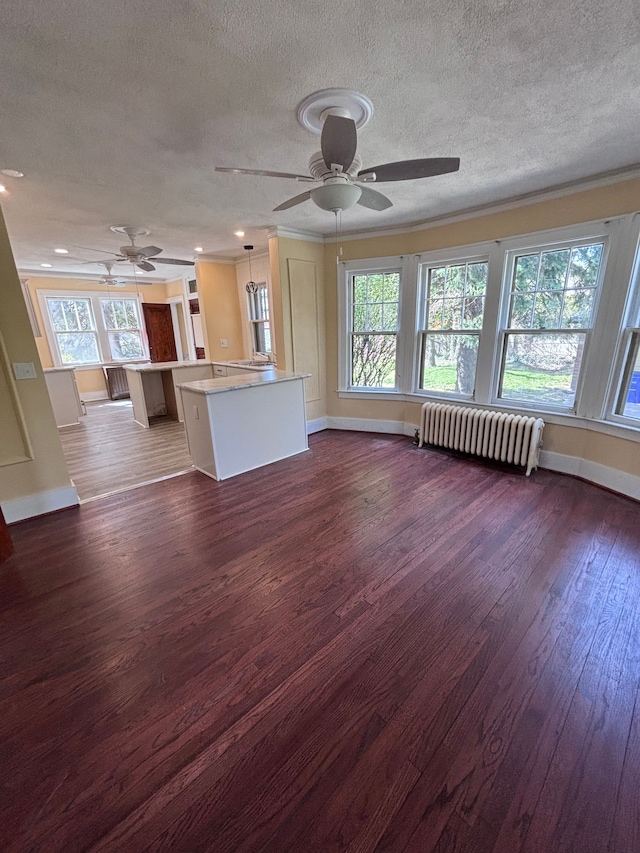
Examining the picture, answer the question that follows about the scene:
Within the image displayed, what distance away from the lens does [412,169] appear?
1934mm

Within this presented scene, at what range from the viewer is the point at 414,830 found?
105cm

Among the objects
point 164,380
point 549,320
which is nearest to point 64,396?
point 164,380

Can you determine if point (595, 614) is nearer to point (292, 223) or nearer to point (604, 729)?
point (604, 729)

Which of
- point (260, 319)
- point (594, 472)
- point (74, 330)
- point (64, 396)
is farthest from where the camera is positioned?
point (74, 330)

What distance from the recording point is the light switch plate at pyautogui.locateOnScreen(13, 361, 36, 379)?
8.91ft

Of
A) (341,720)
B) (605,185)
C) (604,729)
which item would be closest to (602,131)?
(605,185)

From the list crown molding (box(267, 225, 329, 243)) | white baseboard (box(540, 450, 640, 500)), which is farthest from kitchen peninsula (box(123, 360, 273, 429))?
Answer: white baseboard (box(540, 450, 640, 500))

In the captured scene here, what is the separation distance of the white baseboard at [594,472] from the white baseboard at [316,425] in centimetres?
278

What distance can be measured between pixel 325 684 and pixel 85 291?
888cm

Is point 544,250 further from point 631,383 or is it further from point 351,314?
point 351,314

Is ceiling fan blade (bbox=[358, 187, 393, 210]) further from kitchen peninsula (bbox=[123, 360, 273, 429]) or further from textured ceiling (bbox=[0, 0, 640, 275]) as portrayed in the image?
kitchen peninsula (bbox=[123, 360, 273, 429])

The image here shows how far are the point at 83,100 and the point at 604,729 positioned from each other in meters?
3.64

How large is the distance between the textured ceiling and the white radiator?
6.97 feet

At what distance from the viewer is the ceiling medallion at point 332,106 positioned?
1.78 m
